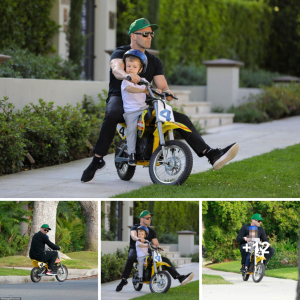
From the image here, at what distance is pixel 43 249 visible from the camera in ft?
15.1

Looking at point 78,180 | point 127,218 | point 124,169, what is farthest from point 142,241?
point 78,180

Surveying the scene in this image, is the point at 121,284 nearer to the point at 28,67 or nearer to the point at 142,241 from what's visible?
the point at 142,241

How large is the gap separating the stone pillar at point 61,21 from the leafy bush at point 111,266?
331 inches

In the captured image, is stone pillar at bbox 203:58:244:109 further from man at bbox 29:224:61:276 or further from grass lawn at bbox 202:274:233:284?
grass lawn at bbox 202:274:233:284

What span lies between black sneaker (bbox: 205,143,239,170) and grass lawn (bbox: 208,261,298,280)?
1272mm

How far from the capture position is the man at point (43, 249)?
165 inches

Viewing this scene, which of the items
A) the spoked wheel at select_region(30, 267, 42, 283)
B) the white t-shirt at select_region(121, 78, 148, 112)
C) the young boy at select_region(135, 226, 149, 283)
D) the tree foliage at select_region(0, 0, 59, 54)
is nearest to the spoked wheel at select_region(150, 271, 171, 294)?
the young boy at select_region(135, 226, 149, 283)

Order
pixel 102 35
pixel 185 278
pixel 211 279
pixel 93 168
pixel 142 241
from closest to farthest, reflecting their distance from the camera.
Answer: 1. pixel 211 279
2. pixel 185 278
3. pixel 142 241
4. pixel 93 168
5. pixel 102 35

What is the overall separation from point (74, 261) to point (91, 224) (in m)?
0.41

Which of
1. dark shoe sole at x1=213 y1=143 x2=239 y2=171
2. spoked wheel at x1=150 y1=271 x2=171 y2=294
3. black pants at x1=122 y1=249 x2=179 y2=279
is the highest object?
dark shoe sole at x1=213 y1=143 x2=239 y2=171

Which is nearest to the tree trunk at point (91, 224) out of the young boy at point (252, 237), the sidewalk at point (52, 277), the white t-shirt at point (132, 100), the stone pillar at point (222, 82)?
the sidewalk at point (52, 277)

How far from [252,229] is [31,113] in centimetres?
410

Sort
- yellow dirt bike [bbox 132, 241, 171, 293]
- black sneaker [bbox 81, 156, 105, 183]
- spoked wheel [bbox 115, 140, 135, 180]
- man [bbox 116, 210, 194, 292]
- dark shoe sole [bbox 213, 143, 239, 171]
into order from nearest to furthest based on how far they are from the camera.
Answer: yellow dirt bike [bbox 132, 241, 171, 293], man [bbox 116, 210, 194, 292], dark shoe sole [bbox 213, 143, 239, 171], black sneaker [bbox 81, 156, 105, 183], spoked wheel [bbox 115, 140, 135, 180]

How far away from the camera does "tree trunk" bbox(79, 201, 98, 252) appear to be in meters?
3.98
